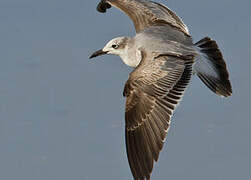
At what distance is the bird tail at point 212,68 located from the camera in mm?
13125

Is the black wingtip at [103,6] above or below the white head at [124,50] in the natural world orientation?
below

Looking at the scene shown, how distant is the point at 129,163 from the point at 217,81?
10.6ft

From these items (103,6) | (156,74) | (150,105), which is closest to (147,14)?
(103,6)

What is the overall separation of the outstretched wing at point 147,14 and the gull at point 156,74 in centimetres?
2

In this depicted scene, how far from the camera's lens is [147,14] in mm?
14352

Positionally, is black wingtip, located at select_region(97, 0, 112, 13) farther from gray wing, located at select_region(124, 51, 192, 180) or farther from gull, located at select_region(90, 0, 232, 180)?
gray wing, located at select_region(124, 51, 192, 180)

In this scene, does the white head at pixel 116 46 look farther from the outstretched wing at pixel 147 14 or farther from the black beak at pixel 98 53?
the outstretched wing at pixel 147 14

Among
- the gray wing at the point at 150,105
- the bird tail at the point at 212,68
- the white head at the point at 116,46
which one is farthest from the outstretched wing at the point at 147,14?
the gray wing at the point at 150,105

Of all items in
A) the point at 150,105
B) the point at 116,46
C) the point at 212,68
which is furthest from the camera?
the point at 212,68

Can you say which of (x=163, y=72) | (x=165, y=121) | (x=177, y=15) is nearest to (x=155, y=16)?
(x=177, y=15)

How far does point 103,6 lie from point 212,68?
4250 mm

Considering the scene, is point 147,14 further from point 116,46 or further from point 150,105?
point 150,105

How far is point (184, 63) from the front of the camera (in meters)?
12.0

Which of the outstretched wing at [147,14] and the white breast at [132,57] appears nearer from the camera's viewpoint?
the white breast at [132,57]
